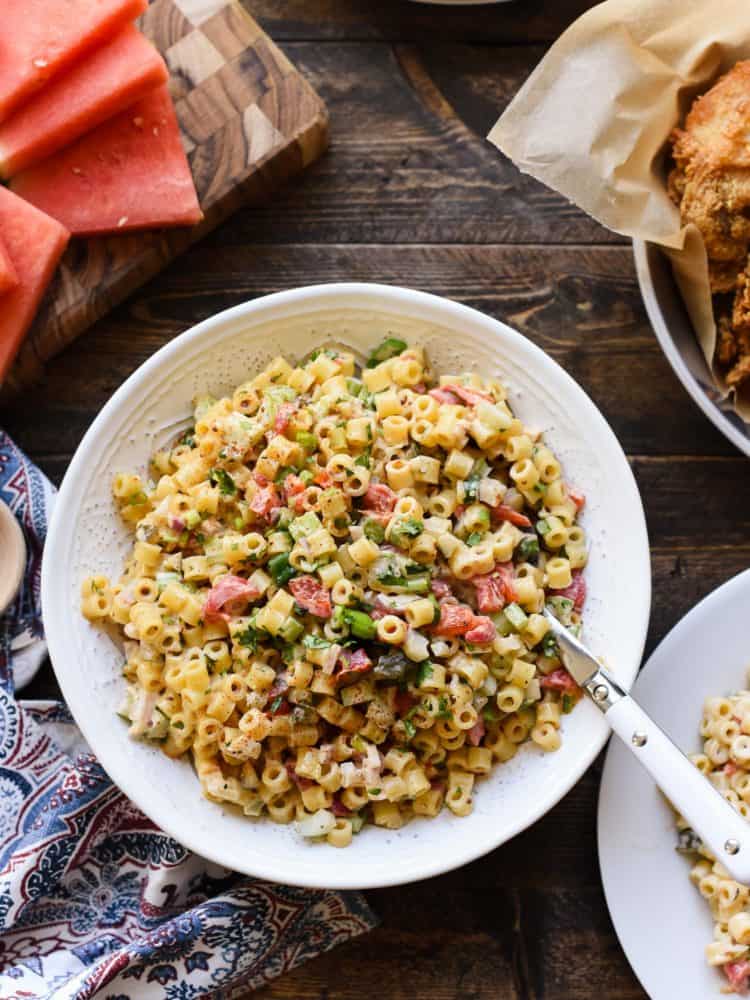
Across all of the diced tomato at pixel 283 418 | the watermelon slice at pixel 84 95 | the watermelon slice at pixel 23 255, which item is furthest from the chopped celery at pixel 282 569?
the watermelon slice at pixel 84 95

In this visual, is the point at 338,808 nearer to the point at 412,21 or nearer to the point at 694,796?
the point at 694,796

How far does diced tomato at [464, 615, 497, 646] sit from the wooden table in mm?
649

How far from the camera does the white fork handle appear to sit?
68.7 inches

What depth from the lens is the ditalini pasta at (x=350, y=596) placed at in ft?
6.04

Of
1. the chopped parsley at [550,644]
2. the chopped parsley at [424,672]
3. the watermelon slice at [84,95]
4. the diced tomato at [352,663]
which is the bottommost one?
the chopped parsley at [550,644]

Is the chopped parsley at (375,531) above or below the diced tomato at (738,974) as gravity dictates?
above

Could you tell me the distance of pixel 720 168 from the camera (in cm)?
195

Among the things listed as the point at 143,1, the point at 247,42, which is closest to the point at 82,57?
the point at 143,1

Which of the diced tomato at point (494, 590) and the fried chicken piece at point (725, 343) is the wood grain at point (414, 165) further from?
the diced tomato at point (494, 590)

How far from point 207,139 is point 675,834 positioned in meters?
1.79

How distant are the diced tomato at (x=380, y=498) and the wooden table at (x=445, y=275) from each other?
0.67m

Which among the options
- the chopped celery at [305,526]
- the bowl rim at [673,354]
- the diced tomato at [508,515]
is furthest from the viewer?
the bowl rim at [673,354]

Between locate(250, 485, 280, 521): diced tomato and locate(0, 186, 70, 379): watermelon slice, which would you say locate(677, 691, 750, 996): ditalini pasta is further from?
locate(0, 186, 70, 379): watermelon slice

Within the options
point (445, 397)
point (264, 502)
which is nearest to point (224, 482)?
point (264, 502)
